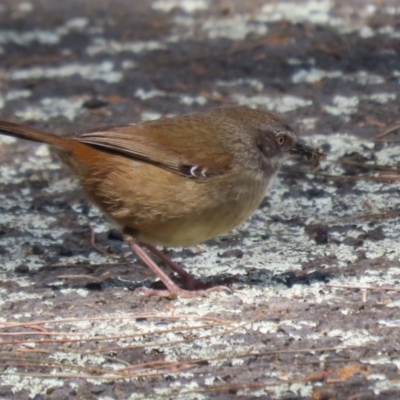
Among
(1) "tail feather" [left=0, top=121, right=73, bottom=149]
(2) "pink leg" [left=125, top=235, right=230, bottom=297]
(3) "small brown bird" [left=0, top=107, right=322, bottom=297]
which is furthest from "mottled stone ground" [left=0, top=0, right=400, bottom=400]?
(1) "tail feather" [left=0, top=121, right=73, bottom=149]

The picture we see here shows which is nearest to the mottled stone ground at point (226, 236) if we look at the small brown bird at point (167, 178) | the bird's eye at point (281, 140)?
the small brown bird at point (167, 178)

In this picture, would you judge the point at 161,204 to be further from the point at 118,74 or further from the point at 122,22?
the point at 122,22

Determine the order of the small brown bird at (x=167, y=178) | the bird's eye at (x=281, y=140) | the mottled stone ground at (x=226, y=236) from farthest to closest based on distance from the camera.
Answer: the bird's eye at (x=281, y=140) → the small brown bird at (x=167, y=178) → the mottled stone ground at (x=226, y=236)

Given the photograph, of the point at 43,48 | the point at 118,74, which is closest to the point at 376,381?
the point at 118,74

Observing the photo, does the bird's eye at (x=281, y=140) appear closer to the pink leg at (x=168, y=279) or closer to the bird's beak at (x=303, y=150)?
the bird's beak at (x=303, y=150)

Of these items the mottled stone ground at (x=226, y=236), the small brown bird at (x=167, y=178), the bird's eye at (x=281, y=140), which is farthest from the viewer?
the bird's eye at (x=281, y=140)

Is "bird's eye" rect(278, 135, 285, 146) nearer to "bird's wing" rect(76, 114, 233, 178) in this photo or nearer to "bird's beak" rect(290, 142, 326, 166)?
"bird's beak" rect(290, 142, 326, 166)
